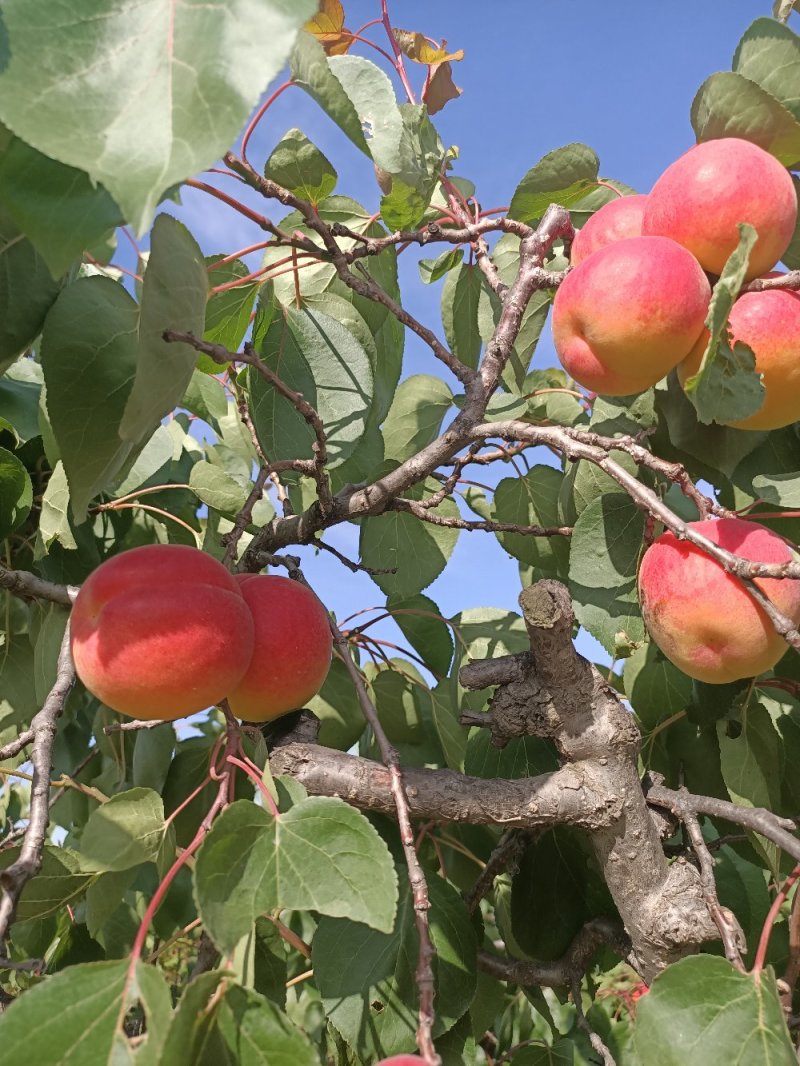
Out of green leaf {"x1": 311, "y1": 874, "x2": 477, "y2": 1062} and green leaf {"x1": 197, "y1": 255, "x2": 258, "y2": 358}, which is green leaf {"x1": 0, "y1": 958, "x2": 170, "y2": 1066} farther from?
green leaf {"x1": 197, "y1": 255, "x2": 258, "y2": 358}

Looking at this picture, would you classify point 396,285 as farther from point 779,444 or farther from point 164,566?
point 164,566

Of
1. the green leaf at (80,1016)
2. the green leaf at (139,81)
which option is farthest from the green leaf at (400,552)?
the green leaf at (139,81)

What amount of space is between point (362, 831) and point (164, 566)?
29cm

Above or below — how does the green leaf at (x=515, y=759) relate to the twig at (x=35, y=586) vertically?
below

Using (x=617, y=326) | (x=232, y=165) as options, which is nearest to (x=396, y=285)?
(x=232, y=165)

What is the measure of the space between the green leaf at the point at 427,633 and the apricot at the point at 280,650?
0.58 metres

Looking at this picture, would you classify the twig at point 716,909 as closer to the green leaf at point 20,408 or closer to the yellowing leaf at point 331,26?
the green leaf at point 20,408

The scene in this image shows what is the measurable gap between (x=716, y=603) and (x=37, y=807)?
62 centimetres

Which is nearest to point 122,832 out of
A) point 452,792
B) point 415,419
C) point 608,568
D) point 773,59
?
point 452,792

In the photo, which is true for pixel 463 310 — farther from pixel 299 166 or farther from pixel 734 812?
pixel 734 812

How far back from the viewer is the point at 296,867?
68 centimetres

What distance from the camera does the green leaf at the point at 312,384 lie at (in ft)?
3.66

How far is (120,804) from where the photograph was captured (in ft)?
2.67

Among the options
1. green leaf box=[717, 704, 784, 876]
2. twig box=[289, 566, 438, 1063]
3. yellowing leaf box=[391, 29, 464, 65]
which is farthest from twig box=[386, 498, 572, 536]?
yellowing leaf box=[391, 29, 464, 65]
